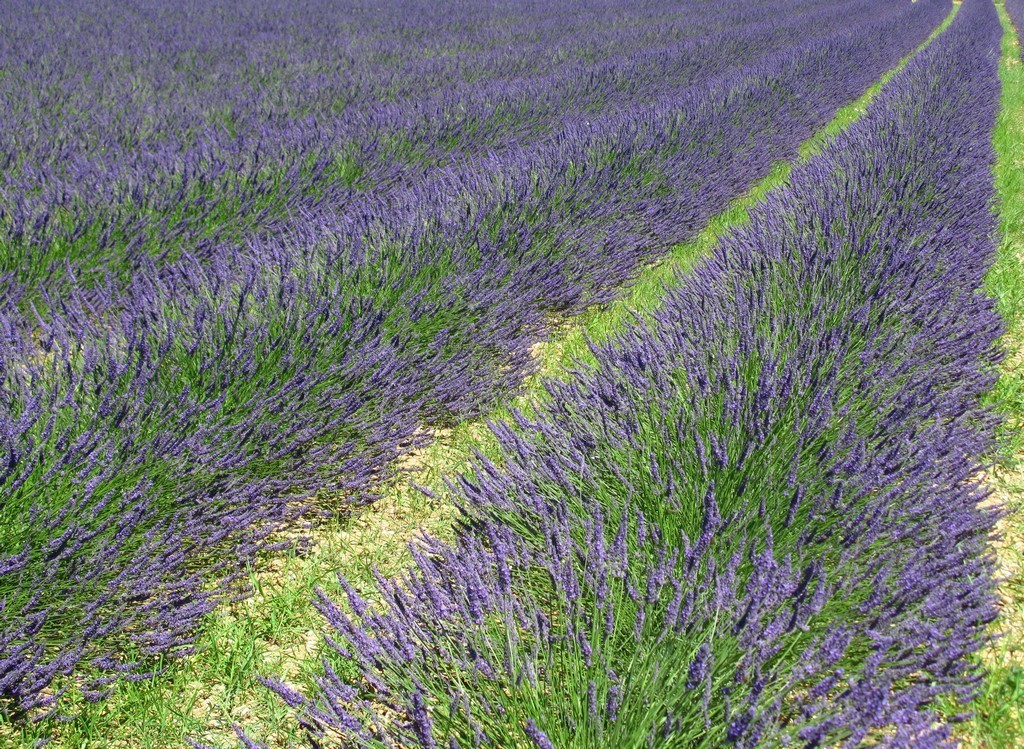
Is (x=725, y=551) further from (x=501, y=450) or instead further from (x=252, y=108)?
(x=252, y=108)

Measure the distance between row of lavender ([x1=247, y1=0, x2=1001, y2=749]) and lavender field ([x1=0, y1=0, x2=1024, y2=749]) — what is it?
13mm

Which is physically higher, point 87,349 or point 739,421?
point 87,349

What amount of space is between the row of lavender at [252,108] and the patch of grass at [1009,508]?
3.01 meters

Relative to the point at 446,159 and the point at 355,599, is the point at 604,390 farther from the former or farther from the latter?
the point at 446,159

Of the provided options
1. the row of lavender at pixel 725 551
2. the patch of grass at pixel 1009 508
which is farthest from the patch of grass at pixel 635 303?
the patch of grass at pixel 1009 508

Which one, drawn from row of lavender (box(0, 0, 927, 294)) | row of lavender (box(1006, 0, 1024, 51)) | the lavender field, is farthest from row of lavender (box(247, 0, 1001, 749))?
row of lavender (box(1006, 0, 1024, 51))

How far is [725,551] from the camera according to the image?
160 cm

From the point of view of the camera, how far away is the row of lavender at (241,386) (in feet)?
5.42

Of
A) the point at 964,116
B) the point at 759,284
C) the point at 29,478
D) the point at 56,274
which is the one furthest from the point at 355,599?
the point at 964,116

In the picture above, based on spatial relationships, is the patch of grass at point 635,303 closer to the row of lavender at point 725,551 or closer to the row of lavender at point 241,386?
the row of lavender at point 241,386

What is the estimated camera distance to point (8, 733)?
1.59 metres

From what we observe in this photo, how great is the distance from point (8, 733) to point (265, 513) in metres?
0.77

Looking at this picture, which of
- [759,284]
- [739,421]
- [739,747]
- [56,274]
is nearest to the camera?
[739,747]

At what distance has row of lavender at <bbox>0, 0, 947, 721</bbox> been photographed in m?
1.65
